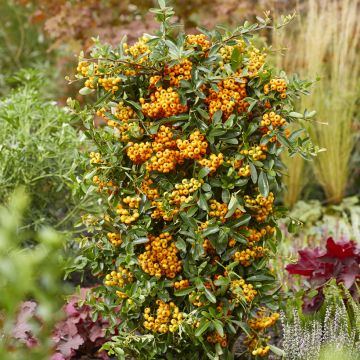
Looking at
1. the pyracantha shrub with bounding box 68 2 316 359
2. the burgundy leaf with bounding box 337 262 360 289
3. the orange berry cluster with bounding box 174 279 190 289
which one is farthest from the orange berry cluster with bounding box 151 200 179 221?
the burgundy leaf with bounding box 337 262 360 289

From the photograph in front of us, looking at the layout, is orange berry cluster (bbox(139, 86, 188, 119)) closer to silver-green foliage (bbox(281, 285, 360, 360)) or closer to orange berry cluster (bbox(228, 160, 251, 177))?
orange berry cluster (bbox(228, 160, 251, 177))

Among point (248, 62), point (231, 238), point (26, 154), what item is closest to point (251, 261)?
point (231, 238)

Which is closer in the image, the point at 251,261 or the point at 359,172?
the point at 251,261

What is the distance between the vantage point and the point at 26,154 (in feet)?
11.4

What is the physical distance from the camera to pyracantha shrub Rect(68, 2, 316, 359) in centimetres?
247

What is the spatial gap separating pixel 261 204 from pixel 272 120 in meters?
0.31

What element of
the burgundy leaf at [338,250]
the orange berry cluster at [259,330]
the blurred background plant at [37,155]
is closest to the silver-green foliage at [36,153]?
the blurred background plant at [37,155]

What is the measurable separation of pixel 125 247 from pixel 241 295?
0.48 m

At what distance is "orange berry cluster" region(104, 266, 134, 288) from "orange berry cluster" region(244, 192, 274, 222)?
1.77 feet

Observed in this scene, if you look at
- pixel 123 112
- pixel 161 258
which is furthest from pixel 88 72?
pixel 161 258

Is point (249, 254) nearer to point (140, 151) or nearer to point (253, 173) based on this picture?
point (253, 173)

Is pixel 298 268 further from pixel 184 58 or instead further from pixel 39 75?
pixel 39 75

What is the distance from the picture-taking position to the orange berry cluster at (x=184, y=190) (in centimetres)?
244

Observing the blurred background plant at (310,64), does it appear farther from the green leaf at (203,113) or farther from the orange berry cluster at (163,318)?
the green leaf at (203,113)
